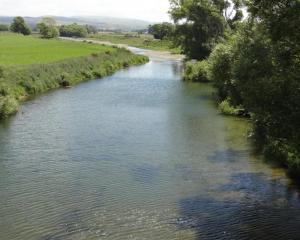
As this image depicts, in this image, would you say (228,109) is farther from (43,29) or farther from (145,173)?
(43,29)

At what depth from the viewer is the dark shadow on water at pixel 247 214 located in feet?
58.2

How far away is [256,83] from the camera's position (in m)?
17.1

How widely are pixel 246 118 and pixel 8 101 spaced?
18.6 metres

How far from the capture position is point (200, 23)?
69625 millimetres

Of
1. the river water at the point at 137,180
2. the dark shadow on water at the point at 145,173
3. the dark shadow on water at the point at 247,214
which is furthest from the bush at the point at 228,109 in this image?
the dark shadow on water at the point at 247,214

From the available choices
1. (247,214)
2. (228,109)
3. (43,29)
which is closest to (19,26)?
(43,29)

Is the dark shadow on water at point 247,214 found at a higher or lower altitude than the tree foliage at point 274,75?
lower

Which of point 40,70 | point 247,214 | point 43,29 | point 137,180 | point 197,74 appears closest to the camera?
point 247,214

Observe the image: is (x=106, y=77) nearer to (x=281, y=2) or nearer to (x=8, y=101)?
(x=8, y=101)

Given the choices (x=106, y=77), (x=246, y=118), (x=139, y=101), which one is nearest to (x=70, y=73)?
(x=106, y=77)

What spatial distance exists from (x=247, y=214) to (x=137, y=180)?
238 inches

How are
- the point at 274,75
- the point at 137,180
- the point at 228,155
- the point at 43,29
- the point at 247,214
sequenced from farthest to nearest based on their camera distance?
the point at 43,29 → the point at 228,155 → the point at 137,180 → the point at 247,214 → the point at 274,75

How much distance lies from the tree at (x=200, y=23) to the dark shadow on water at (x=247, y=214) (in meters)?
48.3

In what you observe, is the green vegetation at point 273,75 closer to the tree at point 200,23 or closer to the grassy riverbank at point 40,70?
the grassy riverbank at point 40,70
